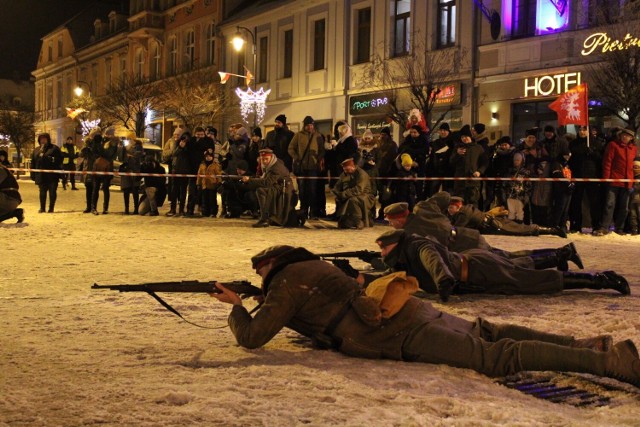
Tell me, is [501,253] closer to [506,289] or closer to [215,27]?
[506,289]

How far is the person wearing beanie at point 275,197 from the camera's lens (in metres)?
14.7

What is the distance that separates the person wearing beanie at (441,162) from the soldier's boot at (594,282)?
26.1ft

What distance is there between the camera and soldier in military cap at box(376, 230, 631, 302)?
6484 mm

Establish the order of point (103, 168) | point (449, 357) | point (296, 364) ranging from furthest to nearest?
point (103, 168), point (296, 364), point (449, 357)

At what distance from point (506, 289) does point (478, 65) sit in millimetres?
17568

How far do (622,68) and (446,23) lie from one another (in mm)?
9832

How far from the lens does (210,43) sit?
130 feet

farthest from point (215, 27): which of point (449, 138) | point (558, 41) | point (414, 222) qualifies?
point (414, 222)

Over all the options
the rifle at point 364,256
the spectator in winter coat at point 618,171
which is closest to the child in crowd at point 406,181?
the spectator in winter coat at point 618,171

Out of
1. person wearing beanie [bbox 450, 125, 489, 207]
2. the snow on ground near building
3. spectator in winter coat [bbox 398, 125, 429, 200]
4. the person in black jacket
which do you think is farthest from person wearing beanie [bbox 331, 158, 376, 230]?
the person in black jacket

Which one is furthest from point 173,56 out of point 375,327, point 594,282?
point 375,327

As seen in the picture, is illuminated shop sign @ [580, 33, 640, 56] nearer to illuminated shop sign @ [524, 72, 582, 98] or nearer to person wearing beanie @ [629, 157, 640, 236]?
illuminated shop sign @ [524, 72, 582, 98]

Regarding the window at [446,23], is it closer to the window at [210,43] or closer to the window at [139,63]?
the window at [210,43]

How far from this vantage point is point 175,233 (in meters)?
13.4
